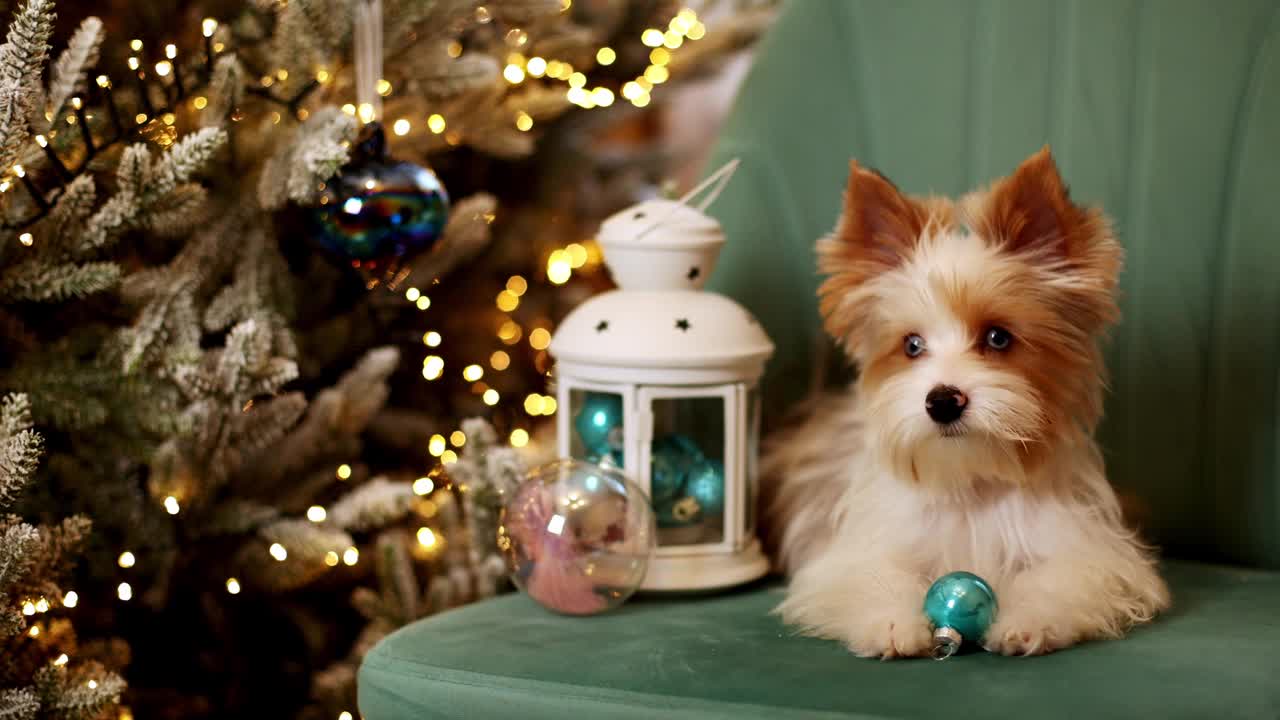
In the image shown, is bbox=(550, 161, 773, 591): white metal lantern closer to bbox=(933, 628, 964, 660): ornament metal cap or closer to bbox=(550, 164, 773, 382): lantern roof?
bbox=(550, 164, 773, 382): lantern roof

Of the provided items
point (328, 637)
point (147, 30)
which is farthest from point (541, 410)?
point (147, 30)

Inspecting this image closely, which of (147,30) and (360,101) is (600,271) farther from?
(147,30)

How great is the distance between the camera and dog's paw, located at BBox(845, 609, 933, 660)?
4.76 ft

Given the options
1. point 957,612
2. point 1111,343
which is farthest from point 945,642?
point 1111,343

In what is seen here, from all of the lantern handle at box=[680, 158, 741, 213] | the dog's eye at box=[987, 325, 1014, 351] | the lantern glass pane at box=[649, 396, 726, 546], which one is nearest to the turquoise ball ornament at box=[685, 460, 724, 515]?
the lantern glass pane at box=[649, 396, 726, 546]

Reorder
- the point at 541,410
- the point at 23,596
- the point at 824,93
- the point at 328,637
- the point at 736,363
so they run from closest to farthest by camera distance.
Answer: the point at 23,596, the point at 736,363, the point at 824,93, the point at 328,637, the point at 541,410

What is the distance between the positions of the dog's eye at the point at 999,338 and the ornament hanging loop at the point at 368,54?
928mm

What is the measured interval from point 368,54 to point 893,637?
1.11 meters

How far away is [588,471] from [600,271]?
97cm

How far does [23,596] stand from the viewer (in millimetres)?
1635

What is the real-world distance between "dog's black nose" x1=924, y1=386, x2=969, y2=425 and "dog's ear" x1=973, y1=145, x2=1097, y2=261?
210 millimetres

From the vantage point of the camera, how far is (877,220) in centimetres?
168

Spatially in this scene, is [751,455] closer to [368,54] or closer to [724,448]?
[724,448]

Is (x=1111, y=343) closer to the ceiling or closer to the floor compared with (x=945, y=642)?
closer to the ceiling
